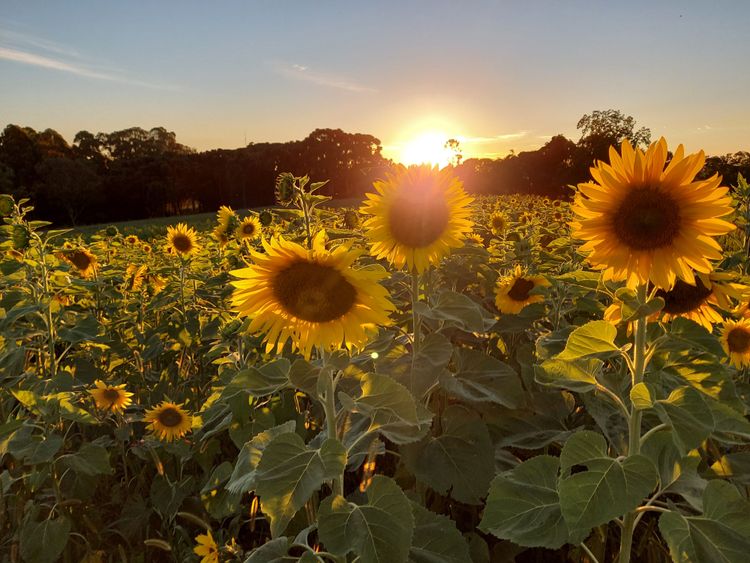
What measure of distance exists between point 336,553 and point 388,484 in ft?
0.78

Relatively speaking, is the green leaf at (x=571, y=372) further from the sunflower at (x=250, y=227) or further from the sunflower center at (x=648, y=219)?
the sunflower at (x=250, y=227)

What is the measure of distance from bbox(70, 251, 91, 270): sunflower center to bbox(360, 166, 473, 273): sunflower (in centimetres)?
→ 449

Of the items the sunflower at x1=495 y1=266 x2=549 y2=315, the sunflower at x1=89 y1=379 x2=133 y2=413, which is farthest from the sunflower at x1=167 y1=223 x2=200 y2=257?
the sunflower at x1=495 y1=266 x2=549 y2=315

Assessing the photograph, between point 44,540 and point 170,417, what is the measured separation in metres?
0.93

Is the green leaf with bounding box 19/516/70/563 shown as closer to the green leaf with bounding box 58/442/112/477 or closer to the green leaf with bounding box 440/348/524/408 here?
the green leaf with bounding box 58/442/112/477

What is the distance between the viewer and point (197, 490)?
3324 mm

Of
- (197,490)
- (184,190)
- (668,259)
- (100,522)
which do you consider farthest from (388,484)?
(184,190)

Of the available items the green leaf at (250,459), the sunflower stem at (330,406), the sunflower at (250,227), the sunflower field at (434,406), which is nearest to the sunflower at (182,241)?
the sunflower at (250,227)

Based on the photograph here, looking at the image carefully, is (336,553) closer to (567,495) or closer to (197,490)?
(567,495)

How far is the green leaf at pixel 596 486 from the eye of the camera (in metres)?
1.37

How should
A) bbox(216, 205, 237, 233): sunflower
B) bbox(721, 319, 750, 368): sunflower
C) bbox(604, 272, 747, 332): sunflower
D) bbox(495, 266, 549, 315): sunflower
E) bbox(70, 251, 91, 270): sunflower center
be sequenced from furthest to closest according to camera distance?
bbox(216, 205, 237, 233): sunflower
bbox(70, 251, 91, 270): sunflower center
bbox(495, 266, 549, 315): sunflower
bbox(721, 319, 750, 368): sunflower
bbox(604, 272, 747, 332): sunflower

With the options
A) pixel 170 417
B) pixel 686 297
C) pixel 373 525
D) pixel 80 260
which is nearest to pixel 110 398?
pixel 170 417

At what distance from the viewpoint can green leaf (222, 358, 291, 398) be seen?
176 centimetres

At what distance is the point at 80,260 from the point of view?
5832mm
